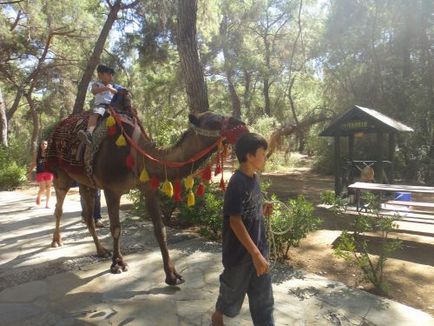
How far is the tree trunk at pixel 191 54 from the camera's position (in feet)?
23.1

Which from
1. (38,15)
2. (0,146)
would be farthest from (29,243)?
(38,15)

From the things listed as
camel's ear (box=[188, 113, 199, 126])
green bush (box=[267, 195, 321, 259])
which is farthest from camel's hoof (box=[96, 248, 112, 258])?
camel's ear (box=[188, 113, 199, 126])

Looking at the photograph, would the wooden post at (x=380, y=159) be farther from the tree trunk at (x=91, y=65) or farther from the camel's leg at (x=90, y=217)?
the tree trunk at (x=91, y=65)

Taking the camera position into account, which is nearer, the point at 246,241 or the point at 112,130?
the point at 246,241

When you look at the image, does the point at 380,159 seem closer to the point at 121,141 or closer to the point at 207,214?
the point at 207,214

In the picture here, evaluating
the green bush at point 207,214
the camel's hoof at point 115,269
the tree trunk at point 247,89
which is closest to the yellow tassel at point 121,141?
the camel's hoof at point 115,269

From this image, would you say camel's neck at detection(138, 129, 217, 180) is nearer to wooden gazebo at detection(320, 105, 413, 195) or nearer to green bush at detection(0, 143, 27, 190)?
wooden gazebo at detection(320, 105, 413, 195)

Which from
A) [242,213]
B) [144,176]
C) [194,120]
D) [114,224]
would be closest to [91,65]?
[114,224]

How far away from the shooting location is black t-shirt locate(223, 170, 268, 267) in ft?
8.71

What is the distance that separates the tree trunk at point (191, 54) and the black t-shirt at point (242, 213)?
4.47m

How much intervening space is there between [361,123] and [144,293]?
711 cm

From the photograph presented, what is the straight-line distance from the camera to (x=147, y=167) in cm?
441

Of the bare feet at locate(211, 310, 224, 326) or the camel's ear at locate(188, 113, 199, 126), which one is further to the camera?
the camel's ear at locate(188, 113, 199, 126)

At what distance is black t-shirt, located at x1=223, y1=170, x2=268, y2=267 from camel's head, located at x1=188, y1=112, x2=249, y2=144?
2.29 feet
